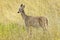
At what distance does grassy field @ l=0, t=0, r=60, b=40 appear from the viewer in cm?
1227

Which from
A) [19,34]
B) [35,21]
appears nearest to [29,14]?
[35,21]

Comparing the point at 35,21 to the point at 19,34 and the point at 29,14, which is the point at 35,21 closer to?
the point at 19,34

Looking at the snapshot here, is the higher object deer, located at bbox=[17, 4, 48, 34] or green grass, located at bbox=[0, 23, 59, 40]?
deer, located at bbox=[17, 4, 48, 34]

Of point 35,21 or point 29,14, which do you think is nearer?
point 35,21

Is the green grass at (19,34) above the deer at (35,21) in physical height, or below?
below

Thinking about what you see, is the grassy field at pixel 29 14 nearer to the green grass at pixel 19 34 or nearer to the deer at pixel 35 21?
the green grass at pixel 19 34

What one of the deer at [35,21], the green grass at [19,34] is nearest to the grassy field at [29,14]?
the green grass at [19,34]

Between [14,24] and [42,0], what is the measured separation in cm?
401

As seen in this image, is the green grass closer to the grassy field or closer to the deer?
the grassy field

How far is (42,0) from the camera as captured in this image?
1675 centimetres

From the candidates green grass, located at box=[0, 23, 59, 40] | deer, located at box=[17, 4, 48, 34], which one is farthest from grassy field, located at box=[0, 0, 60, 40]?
deer, located at box=[17, 4, 48, 34]

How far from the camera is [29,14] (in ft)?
48.6

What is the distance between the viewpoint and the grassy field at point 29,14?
12.3 meters

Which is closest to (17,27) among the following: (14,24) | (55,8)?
(14,24)
